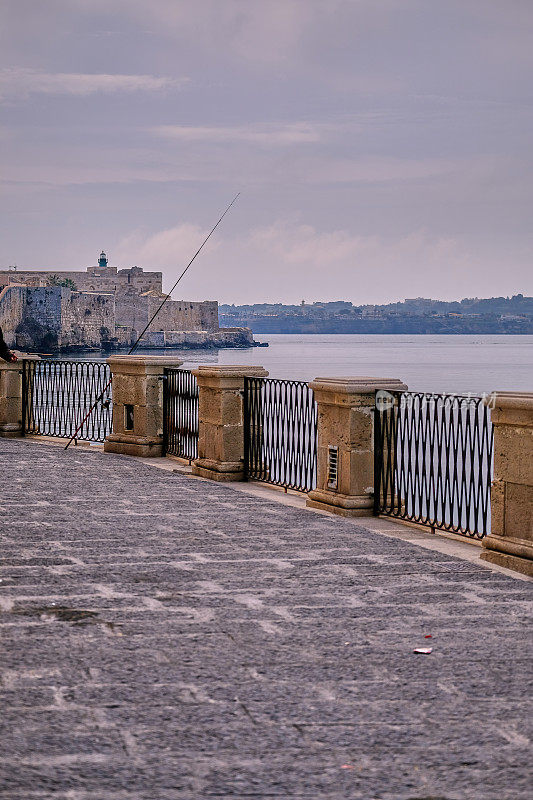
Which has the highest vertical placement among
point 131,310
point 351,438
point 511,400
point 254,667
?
point 131,310

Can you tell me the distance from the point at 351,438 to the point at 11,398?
886cm

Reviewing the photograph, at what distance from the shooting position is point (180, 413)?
1365 centimetres

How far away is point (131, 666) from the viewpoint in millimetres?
4785

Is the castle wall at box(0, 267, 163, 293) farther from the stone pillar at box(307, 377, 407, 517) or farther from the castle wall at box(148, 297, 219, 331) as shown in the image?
the stone pillar at box(307, 377, 407, 517)

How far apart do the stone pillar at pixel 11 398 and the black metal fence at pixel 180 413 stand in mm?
3630

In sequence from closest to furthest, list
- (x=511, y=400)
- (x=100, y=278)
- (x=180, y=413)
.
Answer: (x=511, y=400) → (x=180, y=413) → (x=100, y=278)

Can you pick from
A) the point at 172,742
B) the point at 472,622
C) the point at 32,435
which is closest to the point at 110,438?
the point at 32,435

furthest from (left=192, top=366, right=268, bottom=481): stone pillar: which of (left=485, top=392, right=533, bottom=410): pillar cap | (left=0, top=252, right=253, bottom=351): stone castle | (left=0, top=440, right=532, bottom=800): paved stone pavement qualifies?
(left=0, top=252, right=253, bottom=351): stone castle

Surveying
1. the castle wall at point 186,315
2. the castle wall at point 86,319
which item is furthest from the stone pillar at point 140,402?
the castle wall at point 186,315

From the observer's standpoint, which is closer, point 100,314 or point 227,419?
point 227,419

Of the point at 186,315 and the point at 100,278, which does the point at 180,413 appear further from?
the point at 100,278

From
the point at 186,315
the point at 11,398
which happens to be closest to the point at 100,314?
the point at 186,315

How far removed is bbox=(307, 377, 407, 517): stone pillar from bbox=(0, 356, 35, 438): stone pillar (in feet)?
27.2

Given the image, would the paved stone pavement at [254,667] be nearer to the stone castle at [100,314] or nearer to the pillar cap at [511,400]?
the pillar cap at [511,400]
